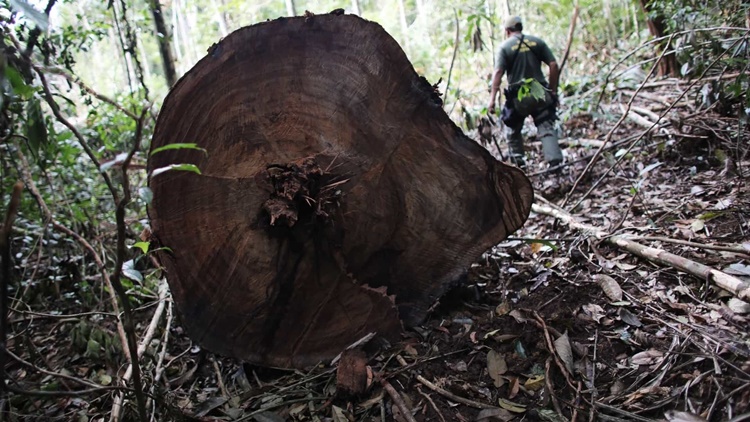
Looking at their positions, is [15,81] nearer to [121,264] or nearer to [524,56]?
[121,264]

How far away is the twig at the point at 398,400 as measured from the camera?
155cm

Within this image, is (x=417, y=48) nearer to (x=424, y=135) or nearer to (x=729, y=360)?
(x=424, y=135)

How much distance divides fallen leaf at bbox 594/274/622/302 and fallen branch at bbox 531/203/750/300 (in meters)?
0.22

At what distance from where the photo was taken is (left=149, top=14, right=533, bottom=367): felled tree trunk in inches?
69.4

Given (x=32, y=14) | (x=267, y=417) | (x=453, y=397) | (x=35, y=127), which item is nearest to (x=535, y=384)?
(x=453, y=397)

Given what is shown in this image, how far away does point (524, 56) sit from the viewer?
405 cm

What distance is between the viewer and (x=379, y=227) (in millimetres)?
1989

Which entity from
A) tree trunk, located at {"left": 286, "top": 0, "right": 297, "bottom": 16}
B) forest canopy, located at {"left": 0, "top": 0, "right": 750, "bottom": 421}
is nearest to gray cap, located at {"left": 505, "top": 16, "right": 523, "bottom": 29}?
forest canopy, located at {"left": 0, "top": 0, "right": 750, "bottom": 421}

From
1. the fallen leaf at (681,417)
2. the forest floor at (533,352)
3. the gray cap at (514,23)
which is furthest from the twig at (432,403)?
the gray cap at (514,23)

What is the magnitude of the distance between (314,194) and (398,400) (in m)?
0.80

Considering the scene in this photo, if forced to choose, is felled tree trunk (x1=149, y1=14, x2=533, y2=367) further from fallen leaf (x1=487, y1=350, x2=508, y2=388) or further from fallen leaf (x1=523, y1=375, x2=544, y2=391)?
fallen leaf (x1=523, y1=375, x2=544, y2=391)

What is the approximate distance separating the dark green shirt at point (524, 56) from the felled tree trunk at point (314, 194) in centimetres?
241

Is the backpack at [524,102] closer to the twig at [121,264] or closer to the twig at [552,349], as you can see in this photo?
the twig at [552,349]

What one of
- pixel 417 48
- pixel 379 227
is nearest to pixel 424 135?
pixel 379 227
